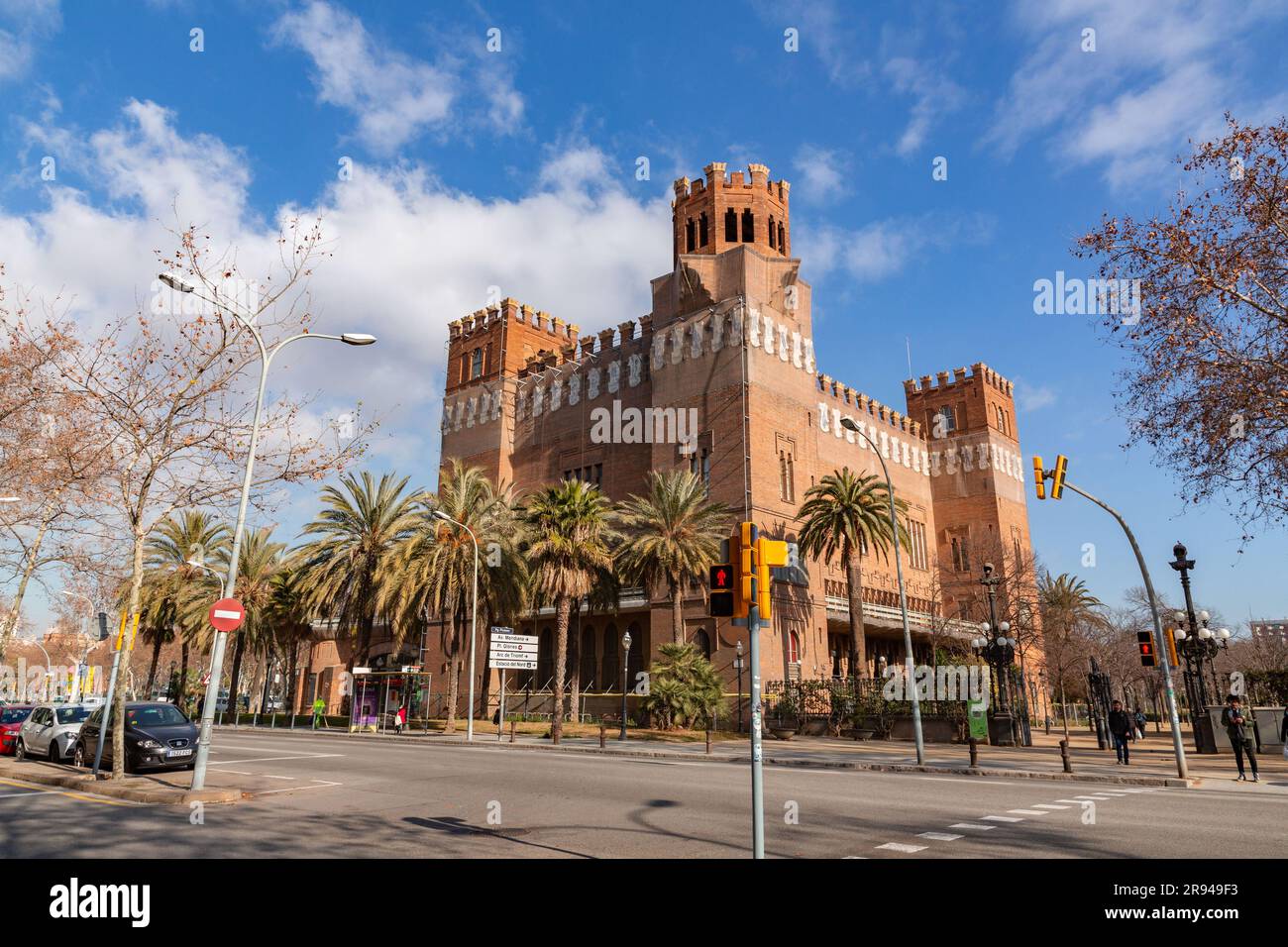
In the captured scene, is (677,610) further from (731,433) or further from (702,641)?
(731,433)

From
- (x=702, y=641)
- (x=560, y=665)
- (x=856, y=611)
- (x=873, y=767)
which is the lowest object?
(x=873, y=767)

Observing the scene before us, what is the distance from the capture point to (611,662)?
4538 centimetres

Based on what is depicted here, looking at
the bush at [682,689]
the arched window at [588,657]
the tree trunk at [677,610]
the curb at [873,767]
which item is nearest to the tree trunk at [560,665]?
the curb at [873,767]

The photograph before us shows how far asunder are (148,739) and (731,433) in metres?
30.5

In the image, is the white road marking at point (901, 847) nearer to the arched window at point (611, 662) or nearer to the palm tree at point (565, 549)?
the palm tree at point (565, 549)

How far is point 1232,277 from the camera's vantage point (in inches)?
597

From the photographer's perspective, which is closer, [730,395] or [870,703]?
[870,703]

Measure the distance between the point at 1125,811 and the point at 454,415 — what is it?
52.7m

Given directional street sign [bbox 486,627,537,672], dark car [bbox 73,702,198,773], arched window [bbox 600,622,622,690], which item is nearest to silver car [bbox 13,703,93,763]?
dark car [bbox 73,702,198,773]

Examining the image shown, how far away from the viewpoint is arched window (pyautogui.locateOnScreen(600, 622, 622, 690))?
4482 centimetres

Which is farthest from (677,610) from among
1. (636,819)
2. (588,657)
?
(636,819)

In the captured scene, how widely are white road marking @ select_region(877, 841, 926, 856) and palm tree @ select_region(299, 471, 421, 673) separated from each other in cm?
3319
